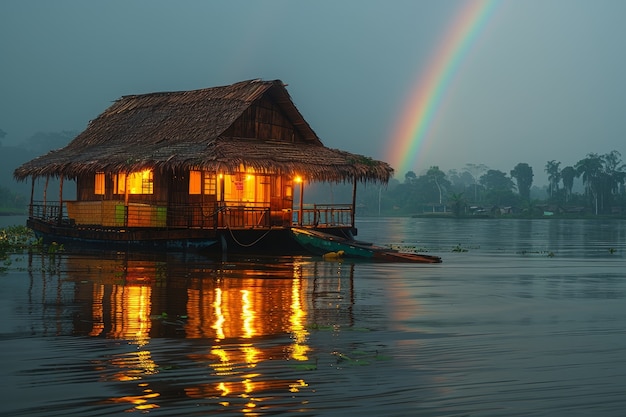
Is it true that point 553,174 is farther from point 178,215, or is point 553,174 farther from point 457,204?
point 178,215

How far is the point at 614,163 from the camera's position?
6329 inches

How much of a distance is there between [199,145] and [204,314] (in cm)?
1559

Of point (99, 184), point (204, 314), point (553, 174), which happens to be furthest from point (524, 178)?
point (204, 314)

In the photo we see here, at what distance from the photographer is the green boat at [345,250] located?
23938mm

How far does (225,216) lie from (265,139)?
15.8 ft

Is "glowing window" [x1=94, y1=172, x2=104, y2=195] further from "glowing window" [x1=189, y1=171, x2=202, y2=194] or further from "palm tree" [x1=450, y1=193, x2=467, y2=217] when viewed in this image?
"palm tree" [x1=450, y1=193, x2=467, y2=217]

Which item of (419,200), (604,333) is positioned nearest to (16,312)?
(604,333)

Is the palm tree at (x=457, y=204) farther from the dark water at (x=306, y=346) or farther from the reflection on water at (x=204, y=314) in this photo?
the dark water at (x=306, y=346)

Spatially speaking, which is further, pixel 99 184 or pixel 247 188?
pixel 99 184

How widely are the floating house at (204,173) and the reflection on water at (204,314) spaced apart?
452cm

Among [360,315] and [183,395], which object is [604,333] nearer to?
[360,315]

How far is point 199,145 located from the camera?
27062 millimetres

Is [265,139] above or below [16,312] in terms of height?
above

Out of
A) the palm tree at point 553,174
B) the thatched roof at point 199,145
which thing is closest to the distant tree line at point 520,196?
the palm tree at point 553,174
